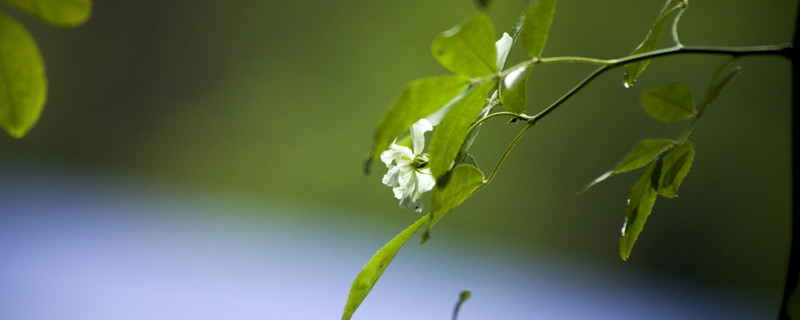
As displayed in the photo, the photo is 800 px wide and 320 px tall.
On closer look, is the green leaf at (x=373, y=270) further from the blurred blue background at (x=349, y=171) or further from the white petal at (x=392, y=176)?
the blurred blue background at (x=349, y=171)

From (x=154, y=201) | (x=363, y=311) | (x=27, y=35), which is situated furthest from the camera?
(x=154, y=201)

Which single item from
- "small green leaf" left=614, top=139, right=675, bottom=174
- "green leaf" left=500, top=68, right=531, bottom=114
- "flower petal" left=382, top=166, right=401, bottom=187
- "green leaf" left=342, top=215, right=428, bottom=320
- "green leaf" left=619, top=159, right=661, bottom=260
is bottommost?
"green leaf" left=619, top=159, right=661, bottom=260

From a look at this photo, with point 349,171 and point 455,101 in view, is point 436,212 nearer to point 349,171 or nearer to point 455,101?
point 455,101

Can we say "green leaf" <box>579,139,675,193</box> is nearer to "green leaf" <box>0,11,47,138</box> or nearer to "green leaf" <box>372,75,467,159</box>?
"green leaf" <box>372,75,467,159</box>

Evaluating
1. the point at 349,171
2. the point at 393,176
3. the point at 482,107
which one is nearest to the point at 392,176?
the point at 393,176

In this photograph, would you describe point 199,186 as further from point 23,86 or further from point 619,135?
point 23,86

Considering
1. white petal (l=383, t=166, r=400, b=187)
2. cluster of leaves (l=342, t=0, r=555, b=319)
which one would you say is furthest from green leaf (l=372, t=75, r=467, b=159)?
white petal (l=383, t=166, r=400, b=187)

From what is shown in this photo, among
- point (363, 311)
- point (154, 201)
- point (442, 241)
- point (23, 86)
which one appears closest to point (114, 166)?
point (154, 201)
